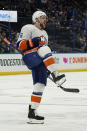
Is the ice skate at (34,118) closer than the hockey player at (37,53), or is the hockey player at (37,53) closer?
the hockey player at (37,53)

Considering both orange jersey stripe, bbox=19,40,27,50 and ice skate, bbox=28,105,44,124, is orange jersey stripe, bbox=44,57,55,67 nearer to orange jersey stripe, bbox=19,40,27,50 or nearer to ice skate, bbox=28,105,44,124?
orange jersey stripe, bbox=19,40,27,50

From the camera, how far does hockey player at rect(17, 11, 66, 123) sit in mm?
4754

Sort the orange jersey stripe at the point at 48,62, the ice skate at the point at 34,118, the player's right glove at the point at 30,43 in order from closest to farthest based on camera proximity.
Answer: the orange jersey stripe at the point at 48,62 → the player's right glove at the point at 30,43 → the ice skate at the point at 34,118

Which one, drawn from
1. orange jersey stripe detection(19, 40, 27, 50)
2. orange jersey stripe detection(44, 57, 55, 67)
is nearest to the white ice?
orange jersey stripe detection(44, 57, 55, 67)

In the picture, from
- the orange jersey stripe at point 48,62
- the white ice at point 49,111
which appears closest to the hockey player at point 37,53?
the orange jersey stripe at point 48,62

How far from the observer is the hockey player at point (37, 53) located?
4.75 meters

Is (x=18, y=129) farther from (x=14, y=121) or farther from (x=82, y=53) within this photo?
(x=82, y=53)

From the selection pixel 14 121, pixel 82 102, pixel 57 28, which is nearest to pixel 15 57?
pixel 57 28

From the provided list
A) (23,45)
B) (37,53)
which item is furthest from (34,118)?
(23,45)

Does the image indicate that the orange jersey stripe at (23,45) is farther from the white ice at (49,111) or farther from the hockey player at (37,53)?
the white ice at (49,111)

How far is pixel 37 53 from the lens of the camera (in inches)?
194

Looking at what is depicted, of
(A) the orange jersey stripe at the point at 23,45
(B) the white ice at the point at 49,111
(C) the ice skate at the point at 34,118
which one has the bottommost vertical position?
(B) the white ice at the point at 49,111

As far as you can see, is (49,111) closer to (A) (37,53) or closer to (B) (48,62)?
(A) (37,53)

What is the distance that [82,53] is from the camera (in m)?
17.7
